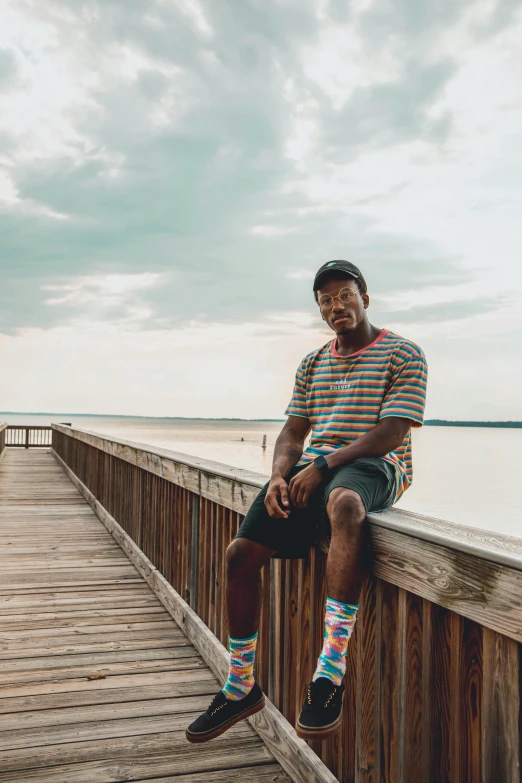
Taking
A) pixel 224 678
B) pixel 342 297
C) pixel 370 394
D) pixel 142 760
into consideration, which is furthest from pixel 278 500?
pixel 224 678

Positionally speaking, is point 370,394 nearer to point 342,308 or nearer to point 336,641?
point 342,308

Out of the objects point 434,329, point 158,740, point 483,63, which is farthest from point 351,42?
point 434,329

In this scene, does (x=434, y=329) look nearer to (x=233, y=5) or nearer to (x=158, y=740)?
(x=233, y=5)

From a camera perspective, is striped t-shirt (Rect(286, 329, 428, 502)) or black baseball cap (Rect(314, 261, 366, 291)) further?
black baseball cap (Rect(314, 261, 366, 291))

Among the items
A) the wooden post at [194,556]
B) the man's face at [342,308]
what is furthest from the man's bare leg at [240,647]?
the wooden post at [194,556]

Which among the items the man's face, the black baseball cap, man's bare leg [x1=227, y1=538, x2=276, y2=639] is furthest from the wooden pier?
the black baseball cap

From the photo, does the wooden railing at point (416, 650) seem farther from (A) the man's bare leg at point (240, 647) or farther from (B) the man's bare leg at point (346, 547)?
(A) the man's bare leg at point (240, 647)

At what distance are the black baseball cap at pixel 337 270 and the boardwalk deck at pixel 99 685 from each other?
175cm

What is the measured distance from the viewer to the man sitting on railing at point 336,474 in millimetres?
1600

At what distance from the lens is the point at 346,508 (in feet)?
5.23

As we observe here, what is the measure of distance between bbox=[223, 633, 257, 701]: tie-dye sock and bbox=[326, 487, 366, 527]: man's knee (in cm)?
58

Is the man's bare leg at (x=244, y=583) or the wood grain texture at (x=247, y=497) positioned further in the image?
the man's bare leg at (x=244, y=583)

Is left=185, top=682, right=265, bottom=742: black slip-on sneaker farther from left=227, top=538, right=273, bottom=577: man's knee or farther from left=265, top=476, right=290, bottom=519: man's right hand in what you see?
left=265, top=476, right=290, bottom=519: man's right hand

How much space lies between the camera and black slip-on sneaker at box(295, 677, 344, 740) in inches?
54.9
